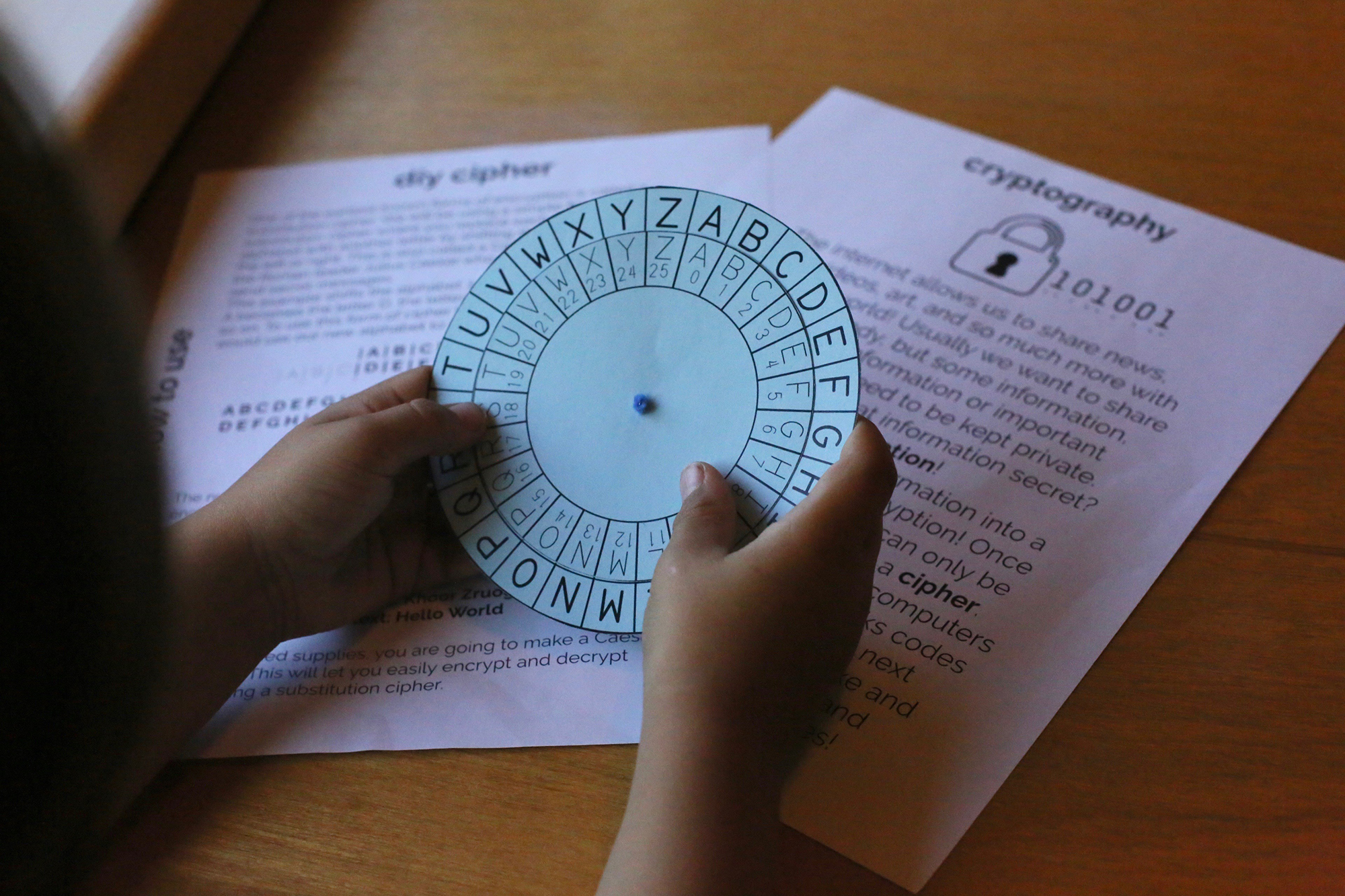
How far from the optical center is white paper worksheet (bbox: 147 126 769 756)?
1.38ft

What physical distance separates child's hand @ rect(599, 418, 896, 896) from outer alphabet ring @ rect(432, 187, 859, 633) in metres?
0.02

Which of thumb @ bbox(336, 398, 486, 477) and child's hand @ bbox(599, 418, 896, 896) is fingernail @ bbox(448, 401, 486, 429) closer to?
thumb @ bbox(336, 398, 486, 477)

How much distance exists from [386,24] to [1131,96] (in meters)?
0.52

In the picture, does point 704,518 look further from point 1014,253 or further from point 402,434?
point 1014,253

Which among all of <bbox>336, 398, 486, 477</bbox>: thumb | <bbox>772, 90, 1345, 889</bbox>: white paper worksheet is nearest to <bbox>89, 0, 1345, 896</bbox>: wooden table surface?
<bbox>772, 90, 1345, 889</bbox>: white paper worksheet

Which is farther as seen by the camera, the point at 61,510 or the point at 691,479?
the point at 691,479

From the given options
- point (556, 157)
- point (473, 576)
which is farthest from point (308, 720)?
point (556, 157)

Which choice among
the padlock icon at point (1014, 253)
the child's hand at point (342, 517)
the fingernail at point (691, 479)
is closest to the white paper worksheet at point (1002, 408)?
the padlock icon at point (1014, 253)

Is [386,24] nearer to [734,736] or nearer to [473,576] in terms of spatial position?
[473,576]

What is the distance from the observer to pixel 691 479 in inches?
15.2

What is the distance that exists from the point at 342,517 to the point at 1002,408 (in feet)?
1.04

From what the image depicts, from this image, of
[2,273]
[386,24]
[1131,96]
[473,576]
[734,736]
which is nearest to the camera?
[2,273]

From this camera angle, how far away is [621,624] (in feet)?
1.31

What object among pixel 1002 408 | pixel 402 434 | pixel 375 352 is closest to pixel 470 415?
pixel 402 434
